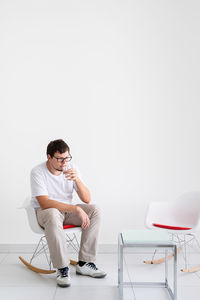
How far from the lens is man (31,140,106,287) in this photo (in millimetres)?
3075

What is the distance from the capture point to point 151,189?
4188 mm

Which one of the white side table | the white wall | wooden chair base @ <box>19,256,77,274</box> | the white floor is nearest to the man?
the white floor

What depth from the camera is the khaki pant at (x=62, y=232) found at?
305 cm

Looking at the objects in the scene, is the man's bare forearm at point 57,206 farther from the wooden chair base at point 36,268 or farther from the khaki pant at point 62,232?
the wooden chair base at point 36,268

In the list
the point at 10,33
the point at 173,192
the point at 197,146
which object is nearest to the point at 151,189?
the point at 173,192

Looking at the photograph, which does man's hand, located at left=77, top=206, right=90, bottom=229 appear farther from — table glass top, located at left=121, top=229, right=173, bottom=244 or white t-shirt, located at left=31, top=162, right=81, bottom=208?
table glass top, located at left=121, top=229, right=173, bottom=244

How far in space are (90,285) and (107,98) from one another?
6.71 feet

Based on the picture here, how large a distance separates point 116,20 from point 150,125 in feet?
4.07

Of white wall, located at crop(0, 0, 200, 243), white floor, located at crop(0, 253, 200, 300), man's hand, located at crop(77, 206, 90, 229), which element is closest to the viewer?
white floor, located at crop(0, 253, 200, 300)

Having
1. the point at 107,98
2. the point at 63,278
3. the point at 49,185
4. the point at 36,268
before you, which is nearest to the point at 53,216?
the point at 49,185

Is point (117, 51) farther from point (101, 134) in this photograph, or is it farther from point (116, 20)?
point (101, 134)

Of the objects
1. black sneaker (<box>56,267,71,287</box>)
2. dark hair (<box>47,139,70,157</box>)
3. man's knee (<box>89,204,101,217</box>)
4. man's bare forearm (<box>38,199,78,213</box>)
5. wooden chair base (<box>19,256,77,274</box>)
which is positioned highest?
dark hair (<box>47,139,70,157</box>)

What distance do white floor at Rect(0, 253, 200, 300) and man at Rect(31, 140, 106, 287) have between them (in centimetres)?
11

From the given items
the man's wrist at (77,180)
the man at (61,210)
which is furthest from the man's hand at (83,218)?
the man's wrist at (77,180)
